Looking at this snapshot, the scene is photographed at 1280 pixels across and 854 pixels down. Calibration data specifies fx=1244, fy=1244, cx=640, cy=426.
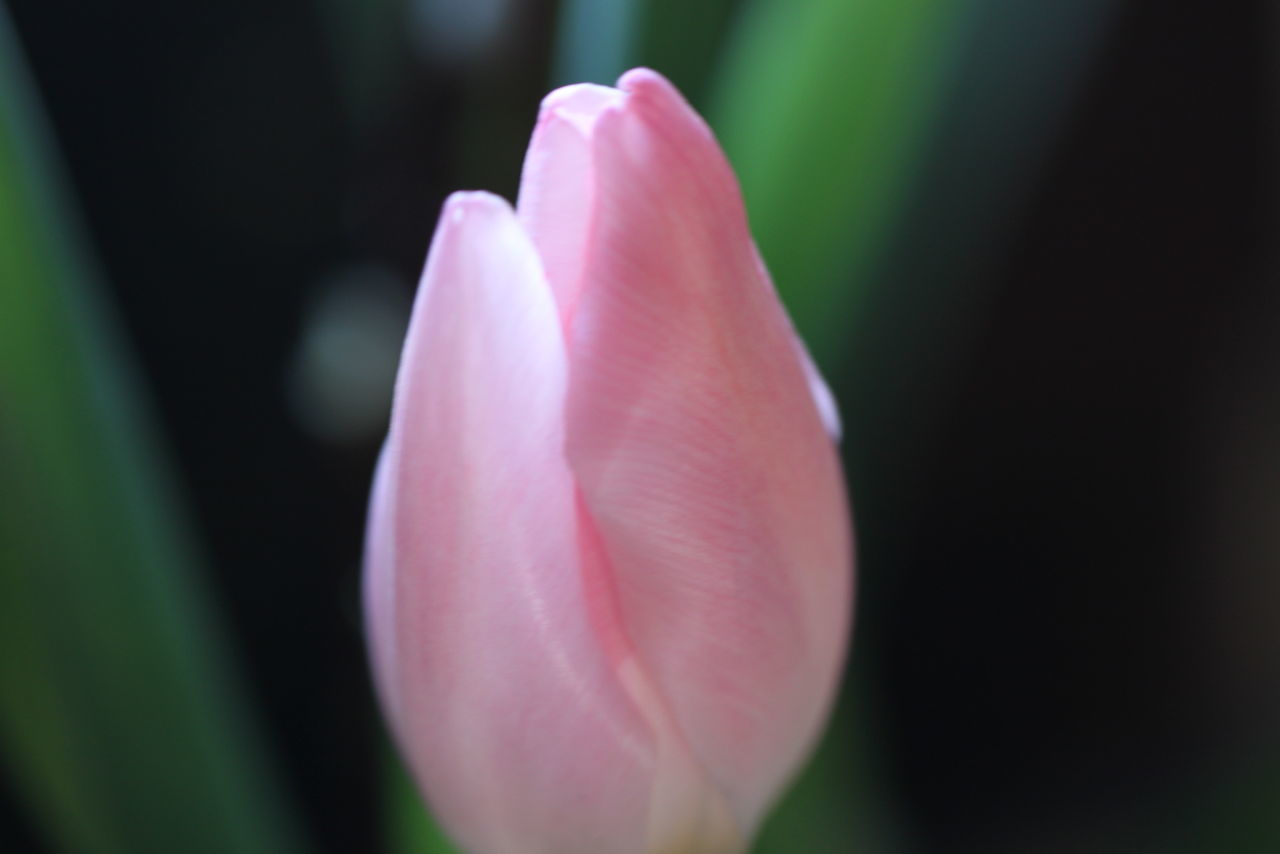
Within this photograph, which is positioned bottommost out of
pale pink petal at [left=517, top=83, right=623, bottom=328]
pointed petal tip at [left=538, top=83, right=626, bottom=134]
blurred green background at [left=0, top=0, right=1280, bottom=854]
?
blurred green background at [left=0, top=0, right=1280, bottom=854]

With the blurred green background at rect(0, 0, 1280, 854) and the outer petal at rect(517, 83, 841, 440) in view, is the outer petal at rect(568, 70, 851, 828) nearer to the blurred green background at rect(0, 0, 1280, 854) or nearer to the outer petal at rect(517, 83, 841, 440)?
the outer petal at rect(517, 83, 841, 440)

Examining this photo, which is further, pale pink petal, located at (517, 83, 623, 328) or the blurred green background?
the blurred green background

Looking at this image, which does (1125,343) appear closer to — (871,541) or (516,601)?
Result: (871,541)

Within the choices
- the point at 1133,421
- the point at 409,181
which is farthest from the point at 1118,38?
the point at 409,181


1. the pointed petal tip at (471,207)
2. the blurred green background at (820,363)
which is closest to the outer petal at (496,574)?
the pointed petal tip at (471,207)

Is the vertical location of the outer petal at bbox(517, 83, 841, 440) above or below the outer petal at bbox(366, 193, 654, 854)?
above

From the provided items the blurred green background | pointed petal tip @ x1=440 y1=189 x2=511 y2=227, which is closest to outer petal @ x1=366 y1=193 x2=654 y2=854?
pointed petal tip @ x1=440 y1=189 x2=511 y2=227

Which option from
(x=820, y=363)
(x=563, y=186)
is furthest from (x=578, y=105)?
(x=820, y=363)
